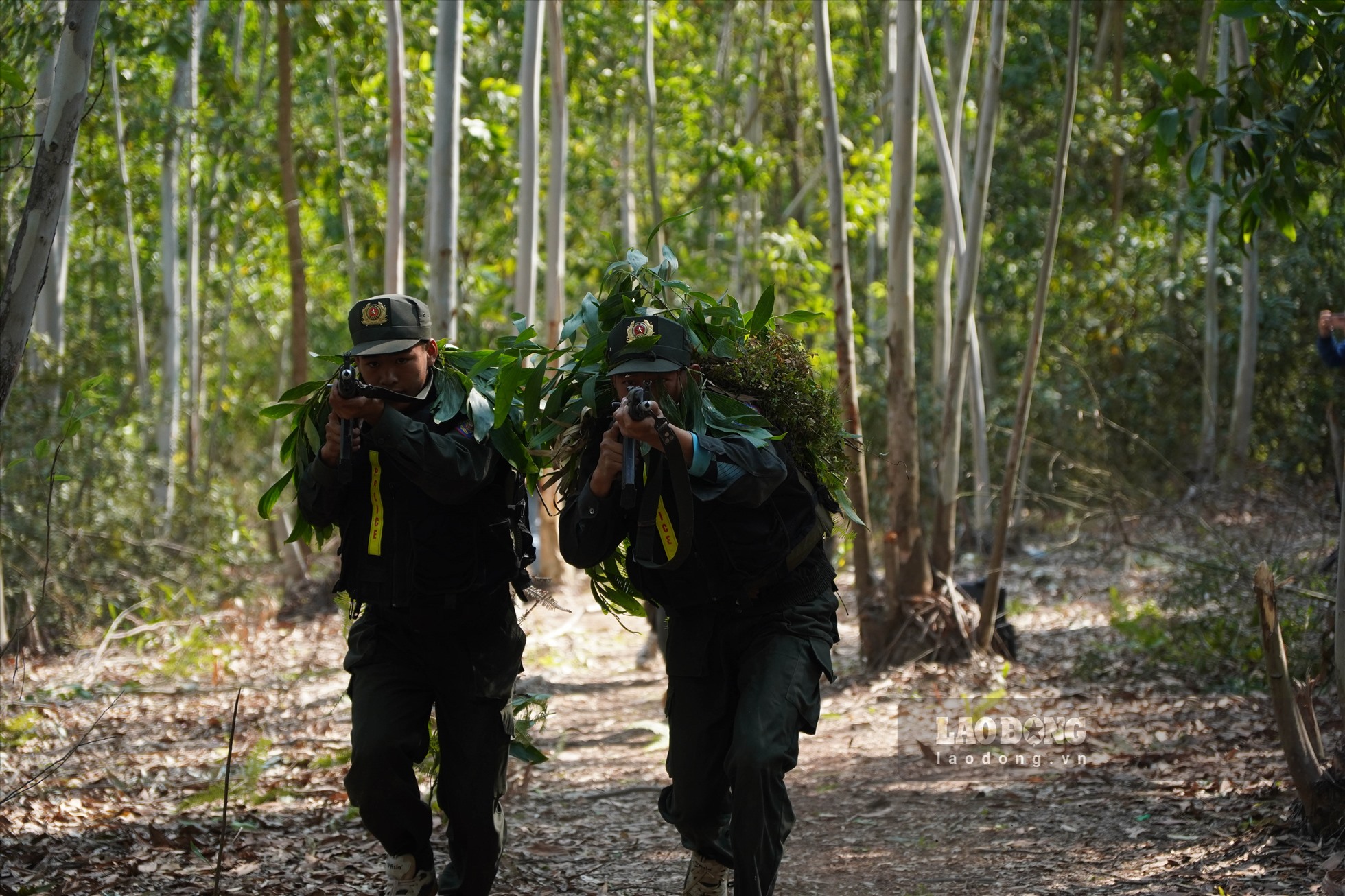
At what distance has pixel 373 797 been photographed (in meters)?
4.06

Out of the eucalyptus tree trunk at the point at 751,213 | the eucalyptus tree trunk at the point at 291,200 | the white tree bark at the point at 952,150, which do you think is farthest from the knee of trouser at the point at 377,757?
the eucalyptus tree trunk at the point at 751,213

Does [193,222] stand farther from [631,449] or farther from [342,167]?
[631,449]

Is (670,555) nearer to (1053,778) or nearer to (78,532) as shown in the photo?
(1053,778)

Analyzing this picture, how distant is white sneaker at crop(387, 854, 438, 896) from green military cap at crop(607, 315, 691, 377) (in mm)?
1886

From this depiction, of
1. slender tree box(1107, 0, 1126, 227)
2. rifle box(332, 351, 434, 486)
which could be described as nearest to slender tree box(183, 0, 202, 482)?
rifle box(332, 351, 434, 486)

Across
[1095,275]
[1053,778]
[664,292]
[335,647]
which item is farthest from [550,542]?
[1095,275]

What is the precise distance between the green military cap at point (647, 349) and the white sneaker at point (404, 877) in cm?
189

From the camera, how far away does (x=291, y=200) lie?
12.5 metres

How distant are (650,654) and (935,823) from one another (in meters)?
5.08

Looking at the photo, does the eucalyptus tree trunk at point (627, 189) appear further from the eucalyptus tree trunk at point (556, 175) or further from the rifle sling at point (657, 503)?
the rifle sling at point (657, 503)

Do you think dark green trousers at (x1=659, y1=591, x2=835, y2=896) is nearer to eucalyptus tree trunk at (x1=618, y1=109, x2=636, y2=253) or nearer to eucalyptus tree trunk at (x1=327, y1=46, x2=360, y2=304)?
eucalyptus tree trunk at (x1=327, y1=46, x2=360, y2=304)

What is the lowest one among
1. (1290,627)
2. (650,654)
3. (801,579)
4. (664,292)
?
(650,654)

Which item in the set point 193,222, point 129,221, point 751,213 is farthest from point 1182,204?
point 129,221

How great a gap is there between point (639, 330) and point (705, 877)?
1996 mm
